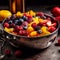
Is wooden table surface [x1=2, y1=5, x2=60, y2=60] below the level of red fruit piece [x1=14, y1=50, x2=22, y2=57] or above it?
below

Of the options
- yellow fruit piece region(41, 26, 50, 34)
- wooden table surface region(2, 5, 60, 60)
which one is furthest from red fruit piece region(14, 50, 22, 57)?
yellow fruit piece region(41, 26, 50, 34)

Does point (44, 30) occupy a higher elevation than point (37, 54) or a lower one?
higher

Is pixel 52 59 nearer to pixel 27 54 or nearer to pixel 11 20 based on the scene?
pixel 27 54

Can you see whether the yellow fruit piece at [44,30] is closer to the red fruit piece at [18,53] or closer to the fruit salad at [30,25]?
the fruit salad at [30,25]

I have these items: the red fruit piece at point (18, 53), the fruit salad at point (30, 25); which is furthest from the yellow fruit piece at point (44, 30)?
the red fruit piece at point (18, 53)

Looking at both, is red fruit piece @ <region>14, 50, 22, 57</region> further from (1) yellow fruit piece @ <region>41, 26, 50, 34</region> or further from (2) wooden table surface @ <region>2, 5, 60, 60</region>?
(1) yellow fruit piece @ <region>41, 26, 50, 34</region>

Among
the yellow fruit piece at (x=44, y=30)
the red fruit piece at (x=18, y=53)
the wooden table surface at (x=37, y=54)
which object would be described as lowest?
the wooden table surface at (x=37, y=54)

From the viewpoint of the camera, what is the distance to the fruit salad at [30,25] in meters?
0.87

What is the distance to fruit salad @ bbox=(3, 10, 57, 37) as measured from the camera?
2.87 ft

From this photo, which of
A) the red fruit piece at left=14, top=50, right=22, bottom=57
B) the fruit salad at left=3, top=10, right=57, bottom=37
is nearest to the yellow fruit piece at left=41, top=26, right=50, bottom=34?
the fruit salad at left=3, top=10, right=57, bottom=37

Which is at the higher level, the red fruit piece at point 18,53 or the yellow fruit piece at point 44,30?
the yellow fruit piece at point 44,30

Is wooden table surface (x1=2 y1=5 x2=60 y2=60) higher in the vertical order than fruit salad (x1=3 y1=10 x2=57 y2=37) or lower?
lower

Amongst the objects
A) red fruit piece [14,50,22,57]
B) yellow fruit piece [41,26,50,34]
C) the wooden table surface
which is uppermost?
yellow fruit piece [41,26,50,34]

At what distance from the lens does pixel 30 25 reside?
0.92 meters
